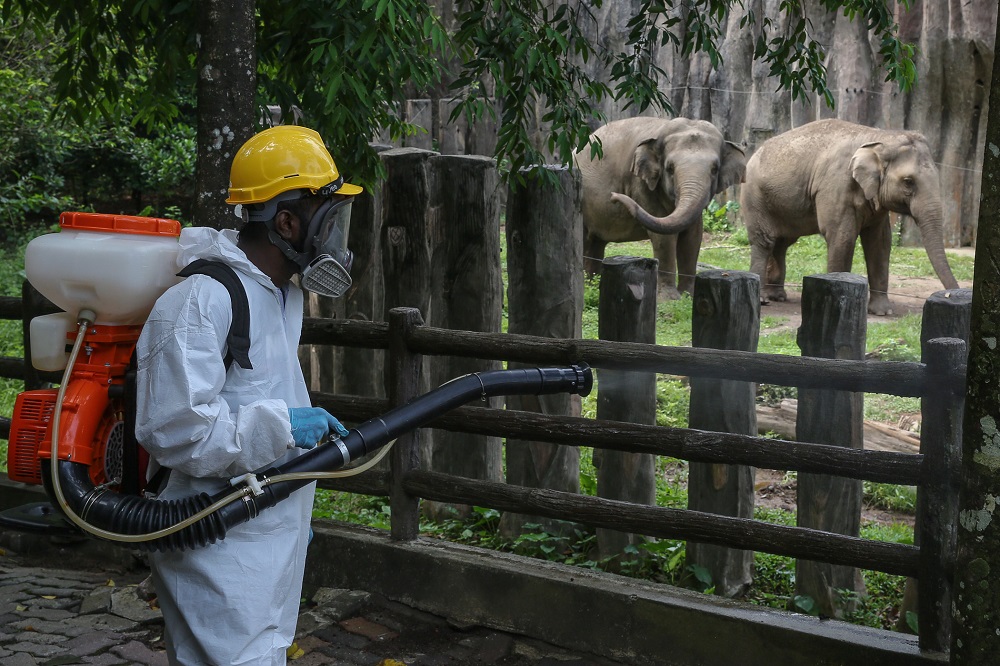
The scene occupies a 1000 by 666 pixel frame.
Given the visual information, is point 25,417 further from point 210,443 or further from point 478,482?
point 478,482

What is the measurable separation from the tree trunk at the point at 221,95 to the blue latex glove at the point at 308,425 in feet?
5.95

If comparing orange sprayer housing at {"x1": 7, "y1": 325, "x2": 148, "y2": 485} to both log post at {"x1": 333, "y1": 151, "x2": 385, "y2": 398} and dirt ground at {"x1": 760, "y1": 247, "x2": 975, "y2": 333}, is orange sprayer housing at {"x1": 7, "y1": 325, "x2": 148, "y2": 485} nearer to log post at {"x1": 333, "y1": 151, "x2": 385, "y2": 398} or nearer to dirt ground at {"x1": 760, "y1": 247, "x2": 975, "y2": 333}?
log post at {"x1": 333, "y1": 151, "x2": 385, "y2": 398}

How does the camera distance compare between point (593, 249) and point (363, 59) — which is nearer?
point (363, 59)

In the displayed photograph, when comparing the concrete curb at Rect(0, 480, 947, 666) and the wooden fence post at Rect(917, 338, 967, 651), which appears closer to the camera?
the wooden fence post at Rect(917, 338, 967, 651)

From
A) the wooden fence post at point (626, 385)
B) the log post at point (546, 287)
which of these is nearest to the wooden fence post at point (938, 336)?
the wooden fence post at point (626, 385)

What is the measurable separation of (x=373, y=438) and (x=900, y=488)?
4966 millimetres

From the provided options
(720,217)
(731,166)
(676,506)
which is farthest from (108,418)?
(720,217)

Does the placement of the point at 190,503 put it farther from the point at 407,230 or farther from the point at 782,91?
the point at 782,91

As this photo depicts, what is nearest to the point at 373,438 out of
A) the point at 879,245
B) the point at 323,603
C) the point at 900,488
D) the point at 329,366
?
the point at 323,603

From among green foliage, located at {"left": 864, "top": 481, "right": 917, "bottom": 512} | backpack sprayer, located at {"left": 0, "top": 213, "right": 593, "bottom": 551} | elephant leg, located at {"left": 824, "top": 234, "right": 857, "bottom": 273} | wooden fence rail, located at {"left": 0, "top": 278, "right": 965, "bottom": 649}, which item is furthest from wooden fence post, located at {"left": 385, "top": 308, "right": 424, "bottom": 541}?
elephant leg, located at {"left": 824, "top": 234, "right": 857, "bottom": 273}

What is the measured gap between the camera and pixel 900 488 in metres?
6.90

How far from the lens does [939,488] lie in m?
3.85

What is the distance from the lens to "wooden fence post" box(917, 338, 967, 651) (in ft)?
12.5

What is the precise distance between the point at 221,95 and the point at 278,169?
169cm
